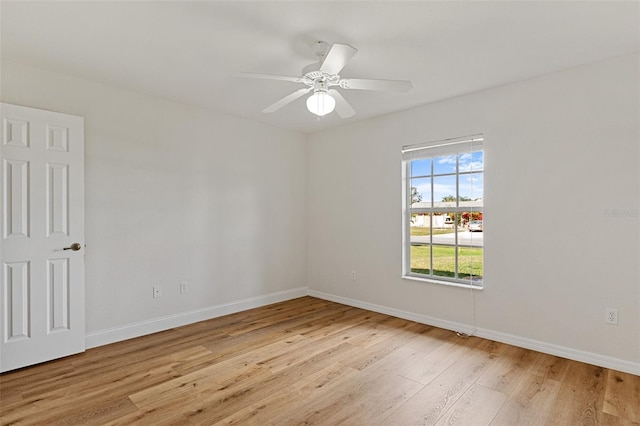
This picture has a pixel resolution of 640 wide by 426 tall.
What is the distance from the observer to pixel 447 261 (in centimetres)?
385

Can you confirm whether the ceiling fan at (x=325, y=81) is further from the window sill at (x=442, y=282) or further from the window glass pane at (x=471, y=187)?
the window sill at (x=442, y=282)

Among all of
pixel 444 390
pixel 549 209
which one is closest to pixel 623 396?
pixel 444 390

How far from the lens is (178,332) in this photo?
3572 mm

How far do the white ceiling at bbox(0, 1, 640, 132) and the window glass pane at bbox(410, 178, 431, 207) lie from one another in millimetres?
1125

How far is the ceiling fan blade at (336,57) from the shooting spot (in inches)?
79.2

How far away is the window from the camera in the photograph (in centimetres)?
356

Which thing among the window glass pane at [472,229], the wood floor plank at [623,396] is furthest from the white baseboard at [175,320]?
the wood floor plank at [623,396]

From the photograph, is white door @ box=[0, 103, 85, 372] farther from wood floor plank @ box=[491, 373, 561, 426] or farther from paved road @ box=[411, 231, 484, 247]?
paved road @ box=[411, 231, 484, 247]

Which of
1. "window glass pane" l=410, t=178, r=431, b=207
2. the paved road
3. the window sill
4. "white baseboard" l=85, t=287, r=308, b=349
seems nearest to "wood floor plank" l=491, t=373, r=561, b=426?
the window sill

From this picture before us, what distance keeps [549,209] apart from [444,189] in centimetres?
108

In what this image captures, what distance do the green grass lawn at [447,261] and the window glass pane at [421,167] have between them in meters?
0.87

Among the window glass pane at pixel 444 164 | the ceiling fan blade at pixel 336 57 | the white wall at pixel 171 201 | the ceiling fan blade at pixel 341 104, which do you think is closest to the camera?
the ceiling fan blade at pixel 336 57

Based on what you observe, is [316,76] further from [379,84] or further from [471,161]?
[471,161]

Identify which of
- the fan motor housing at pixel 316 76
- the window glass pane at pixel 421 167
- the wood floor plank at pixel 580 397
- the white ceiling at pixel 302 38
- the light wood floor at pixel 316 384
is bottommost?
the light wood floor at pixel 316 384
